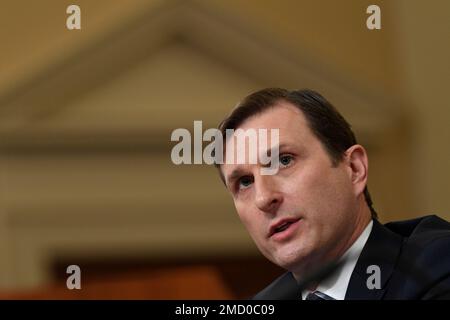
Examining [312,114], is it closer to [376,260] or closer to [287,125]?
[287,125]

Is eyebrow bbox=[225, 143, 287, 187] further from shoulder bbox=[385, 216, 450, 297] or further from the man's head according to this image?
shoulder bbox=[385, 216, 450, 297]

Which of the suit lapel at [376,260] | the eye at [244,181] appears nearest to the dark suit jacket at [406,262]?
the suit lapel at [376,260]

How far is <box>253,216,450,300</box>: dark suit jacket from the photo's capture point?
0.76 m

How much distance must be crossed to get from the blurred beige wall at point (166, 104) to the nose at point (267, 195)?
83 mm

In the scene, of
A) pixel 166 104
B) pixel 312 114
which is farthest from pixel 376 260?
pixel 166 104

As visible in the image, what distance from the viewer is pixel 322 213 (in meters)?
0.76

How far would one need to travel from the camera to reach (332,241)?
30.1 inches

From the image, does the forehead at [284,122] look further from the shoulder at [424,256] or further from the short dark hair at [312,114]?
the shoulder at [424,256]

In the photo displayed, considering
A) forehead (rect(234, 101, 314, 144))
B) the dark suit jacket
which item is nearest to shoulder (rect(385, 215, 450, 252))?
the dark suit jacket

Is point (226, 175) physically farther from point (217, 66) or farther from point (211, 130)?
point (217, 66)

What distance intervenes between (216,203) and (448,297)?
262mm

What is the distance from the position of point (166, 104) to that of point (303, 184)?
0.70ft

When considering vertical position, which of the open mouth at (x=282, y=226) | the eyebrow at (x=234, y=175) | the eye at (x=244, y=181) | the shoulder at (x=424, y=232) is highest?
the eyebrow at (x=234, y=175)

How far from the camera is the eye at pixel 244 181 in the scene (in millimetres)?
769
